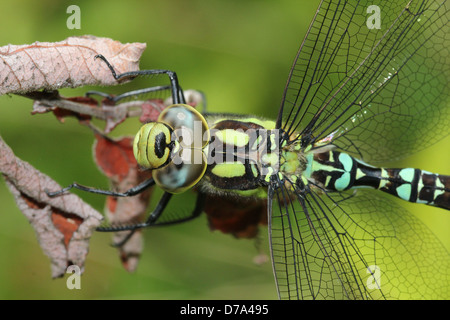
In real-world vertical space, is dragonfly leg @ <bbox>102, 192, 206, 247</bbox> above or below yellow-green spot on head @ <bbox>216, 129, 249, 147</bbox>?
below

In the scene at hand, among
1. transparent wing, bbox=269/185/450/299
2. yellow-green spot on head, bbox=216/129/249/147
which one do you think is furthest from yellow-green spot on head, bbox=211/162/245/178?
transparent wing, bbox=269/185/450/299

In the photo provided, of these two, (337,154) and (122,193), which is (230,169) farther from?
(337,154)

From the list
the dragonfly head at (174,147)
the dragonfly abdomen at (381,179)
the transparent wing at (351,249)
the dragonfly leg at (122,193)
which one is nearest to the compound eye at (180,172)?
Answer: the dragonfly head at (174,147)

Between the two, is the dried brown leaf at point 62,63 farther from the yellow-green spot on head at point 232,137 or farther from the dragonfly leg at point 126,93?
the yellow-green spot on head at point 232,137

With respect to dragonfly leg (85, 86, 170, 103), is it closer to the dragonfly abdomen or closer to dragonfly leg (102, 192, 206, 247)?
dragonfly leg (102, 192, 206, 247)

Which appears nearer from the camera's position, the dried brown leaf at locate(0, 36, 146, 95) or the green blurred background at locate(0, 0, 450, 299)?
the dried brown leaf at locate(0, 36, 146, 95)

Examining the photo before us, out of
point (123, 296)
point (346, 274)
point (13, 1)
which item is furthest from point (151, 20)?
point (346, 274)
